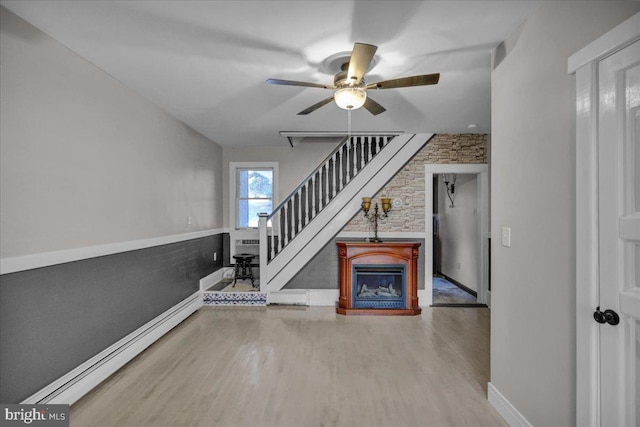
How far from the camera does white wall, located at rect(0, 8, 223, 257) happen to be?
2010mm

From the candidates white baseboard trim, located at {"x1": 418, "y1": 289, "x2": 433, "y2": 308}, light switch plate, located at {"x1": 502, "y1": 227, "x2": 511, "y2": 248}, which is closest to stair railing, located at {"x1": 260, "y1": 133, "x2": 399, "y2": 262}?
white baseboard trim, located at {"x1": 418, "y1": 289, "x2": 433, "y2": 308}

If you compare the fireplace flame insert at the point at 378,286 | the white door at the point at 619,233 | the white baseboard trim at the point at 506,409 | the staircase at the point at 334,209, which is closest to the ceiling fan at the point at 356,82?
the white door at the point at 619,233

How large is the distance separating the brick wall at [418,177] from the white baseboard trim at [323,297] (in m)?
1.05

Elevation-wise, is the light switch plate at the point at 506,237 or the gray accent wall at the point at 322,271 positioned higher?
the light switch plate at the point at 506,237

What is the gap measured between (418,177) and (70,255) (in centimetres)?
451

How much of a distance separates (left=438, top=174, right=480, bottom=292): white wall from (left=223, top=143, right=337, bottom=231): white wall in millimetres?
2614

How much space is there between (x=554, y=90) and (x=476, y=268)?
4.06 meters

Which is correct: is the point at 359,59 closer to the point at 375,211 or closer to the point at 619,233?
the point at 619,233

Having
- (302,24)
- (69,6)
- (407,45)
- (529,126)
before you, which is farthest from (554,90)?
(69,6)

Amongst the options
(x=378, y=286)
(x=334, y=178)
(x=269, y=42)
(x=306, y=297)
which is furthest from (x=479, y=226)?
(x=269, y=42)

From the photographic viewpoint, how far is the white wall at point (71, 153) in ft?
6.59

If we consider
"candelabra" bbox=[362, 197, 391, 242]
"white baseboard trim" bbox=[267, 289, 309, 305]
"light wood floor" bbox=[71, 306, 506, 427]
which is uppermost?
"candelabra" bbox=[362, 197, 391, 242]

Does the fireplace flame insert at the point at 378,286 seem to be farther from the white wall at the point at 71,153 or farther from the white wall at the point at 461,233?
the white wall at the point at 71,153

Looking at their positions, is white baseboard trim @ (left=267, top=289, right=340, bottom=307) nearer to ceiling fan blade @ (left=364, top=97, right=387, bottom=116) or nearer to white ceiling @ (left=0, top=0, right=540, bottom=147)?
white ceiling @ (left=0, top=0, right=540, bottom=147)
